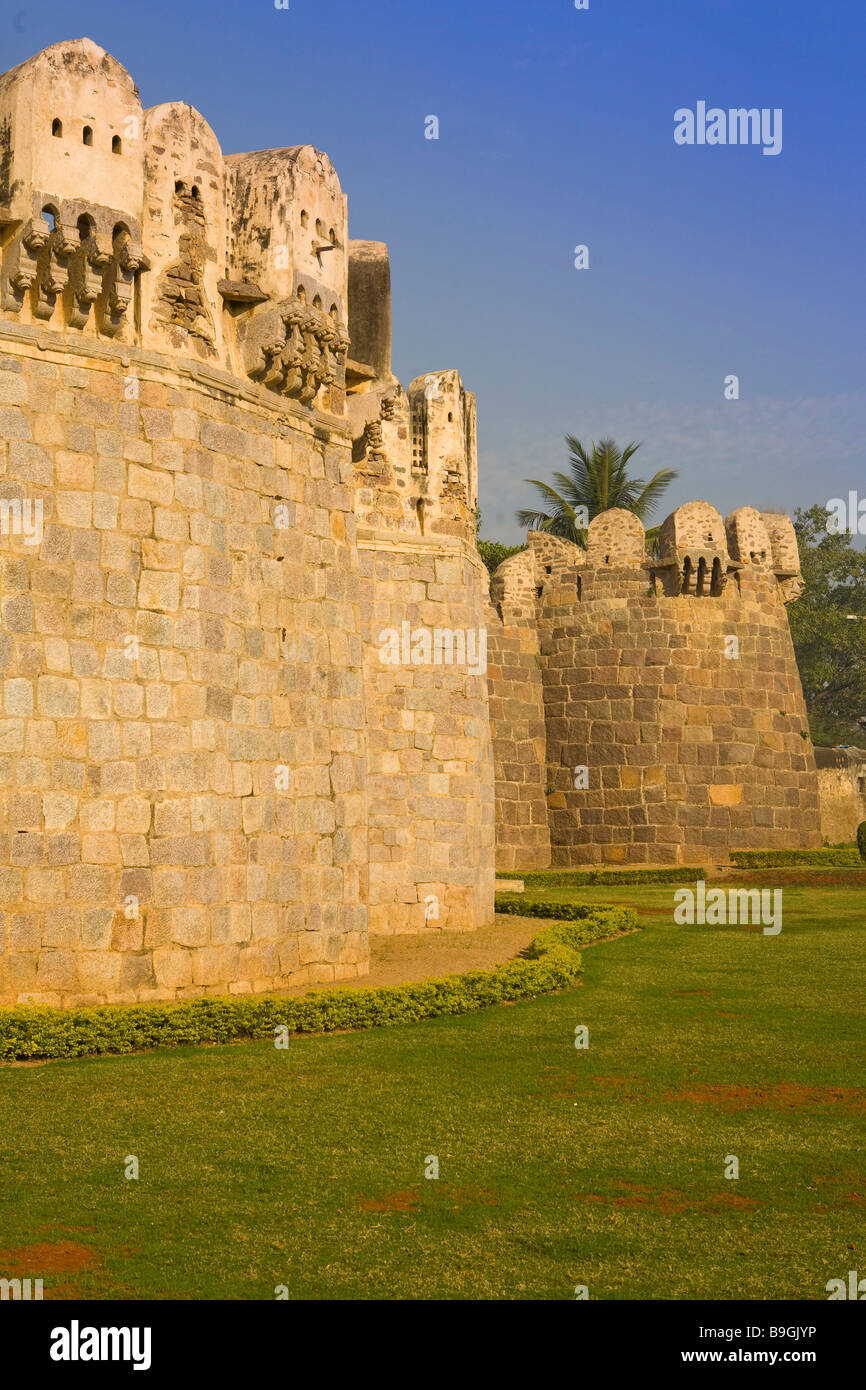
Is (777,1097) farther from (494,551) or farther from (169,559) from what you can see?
(494,551)

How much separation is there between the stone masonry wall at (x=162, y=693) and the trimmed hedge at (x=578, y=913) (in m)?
4.37

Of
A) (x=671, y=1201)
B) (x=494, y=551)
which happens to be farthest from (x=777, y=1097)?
(x=494, y=551)

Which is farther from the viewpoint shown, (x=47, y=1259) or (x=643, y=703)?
(x=643, y=703)

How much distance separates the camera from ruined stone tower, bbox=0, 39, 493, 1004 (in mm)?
Result: 10250

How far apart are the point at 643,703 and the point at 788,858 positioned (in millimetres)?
4066

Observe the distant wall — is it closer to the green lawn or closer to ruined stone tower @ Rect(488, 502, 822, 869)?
ruined stone tower @ Rect(488, 502, 822, 869)

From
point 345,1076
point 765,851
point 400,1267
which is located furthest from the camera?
point 765,851

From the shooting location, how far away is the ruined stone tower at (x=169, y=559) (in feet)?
33.6

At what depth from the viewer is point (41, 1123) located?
7551 millimetres

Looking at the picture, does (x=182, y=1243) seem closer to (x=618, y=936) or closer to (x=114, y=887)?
(x=114, y=887)

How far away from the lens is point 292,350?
12227 millimetres

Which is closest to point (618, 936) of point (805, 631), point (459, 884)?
point (459, 884)

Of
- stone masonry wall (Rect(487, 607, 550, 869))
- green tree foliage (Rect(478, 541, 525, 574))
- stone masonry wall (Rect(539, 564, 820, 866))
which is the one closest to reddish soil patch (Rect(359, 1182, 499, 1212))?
stone masonry wall (Rect(487, 607, 550, 869))
